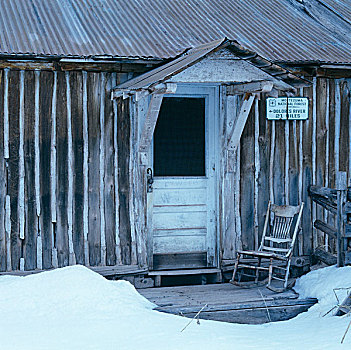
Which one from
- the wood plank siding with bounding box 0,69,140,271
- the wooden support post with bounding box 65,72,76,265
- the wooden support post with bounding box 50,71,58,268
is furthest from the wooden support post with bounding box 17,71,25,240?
the wooden support post with bounding box 65,72,76,265

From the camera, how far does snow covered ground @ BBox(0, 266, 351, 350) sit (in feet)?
22.3

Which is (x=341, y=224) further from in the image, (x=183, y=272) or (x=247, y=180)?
(x=183, y=272)

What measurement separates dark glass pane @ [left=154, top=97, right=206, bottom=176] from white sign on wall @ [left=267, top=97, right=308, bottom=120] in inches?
35.4

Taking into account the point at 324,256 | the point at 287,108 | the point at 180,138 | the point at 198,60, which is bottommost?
the point at 324,256

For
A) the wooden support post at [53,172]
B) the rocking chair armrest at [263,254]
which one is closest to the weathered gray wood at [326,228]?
the rocking chair armrest at [263,254]

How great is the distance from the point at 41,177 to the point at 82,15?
7.83 ft

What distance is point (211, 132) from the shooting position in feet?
30.9

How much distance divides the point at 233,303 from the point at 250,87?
2531mm

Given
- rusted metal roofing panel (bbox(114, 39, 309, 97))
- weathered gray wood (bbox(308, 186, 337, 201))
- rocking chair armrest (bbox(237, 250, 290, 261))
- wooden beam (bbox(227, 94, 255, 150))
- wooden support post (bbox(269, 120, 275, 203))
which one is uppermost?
rusted metal roofing panel (bbox(114, 39, 309, 97))

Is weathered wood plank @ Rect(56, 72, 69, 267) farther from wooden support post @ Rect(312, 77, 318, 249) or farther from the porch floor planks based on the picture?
wooden support post @ Rect(312, 77, 318, 249)

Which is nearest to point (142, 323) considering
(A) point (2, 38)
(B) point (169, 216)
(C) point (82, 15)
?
(B) point (169, 216)

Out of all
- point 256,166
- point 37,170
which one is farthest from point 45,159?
point 256,166

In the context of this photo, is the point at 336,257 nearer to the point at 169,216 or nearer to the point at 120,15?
the point at 169,216

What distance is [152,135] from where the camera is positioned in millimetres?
8820
